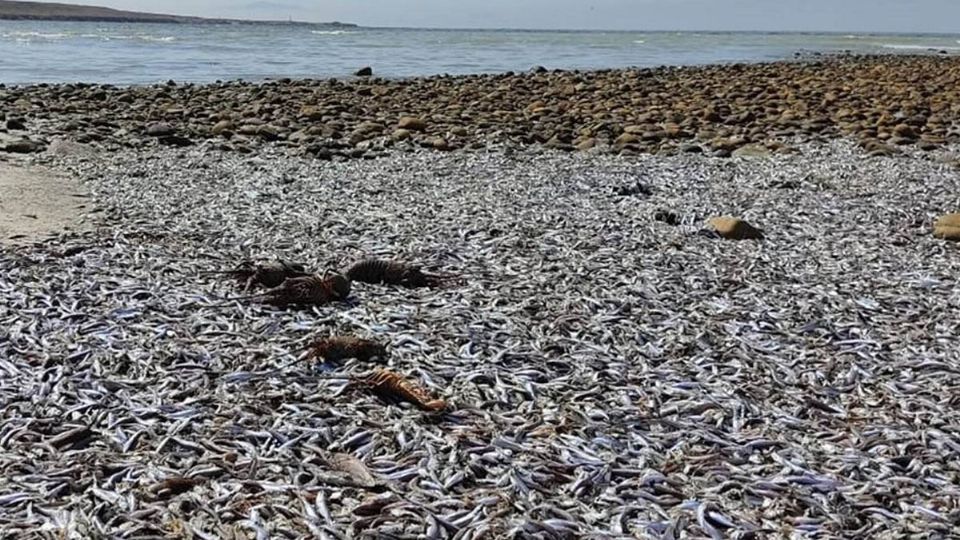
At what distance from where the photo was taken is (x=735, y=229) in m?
8.50

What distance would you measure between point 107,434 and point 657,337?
3.13 metres

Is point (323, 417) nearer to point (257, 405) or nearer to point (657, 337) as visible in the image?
point (257, 405)

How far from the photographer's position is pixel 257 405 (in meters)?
4.57

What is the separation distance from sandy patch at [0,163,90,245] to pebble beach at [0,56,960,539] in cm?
26

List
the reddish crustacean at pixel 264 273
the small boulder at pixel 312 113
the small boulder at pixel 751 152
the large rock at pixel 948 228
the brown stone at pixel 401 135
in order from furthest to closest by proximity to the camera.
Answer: the small boulder at pixel 312 113 < the brown stone at pixel 401 135 < the small boulder at pixel 751 152 < the large rock at pixel 948 228 < the reddish crustacean at pixel 264 273

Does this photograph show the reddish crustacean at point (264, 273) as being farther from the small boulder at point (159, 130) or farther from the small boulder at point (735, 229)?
the small boulder at point (159, 130)

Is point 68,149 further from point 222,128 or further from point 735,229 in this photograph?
point 735,229

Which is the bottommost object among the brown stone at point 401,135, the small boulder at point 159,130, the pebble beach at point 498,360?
the pebble beach at point 498,360

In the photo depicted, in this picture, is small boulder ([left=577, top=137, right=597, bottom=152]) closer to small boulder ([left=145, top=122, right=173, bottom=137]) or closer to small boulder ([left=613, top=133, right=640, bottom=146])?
small boulder ([left=613, top=133, right=640, bottom=146])

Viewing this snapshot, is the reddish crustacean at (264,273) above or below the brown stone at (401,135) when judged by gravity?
below

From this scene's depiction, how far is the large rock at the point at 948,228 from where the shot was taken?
8.36m

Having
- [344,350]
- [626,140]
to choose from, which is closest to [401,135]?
[626,140]

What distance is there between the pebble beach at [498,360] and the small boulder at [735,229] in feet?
0.23

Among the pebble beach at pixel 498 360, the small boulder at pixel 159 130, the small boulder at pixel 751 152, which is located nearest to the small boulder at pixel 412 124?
the small boulder at pixel 159 130
